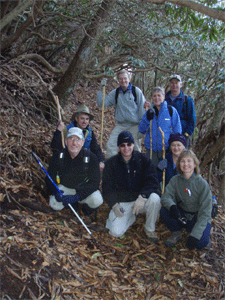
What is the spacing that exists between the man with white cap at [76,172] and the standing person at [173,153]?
128 centimetres

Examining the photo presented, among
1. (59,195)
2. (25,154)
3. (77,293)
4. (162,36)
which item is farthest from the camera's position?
(162,36)

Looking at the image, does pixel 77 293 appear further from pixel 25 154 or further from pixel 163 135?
pixel 163 135

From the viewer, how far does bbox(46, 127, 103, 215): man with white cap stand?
4.51 m

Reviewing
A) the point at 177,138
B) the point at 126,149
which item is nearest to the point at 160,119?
the point at 177,138

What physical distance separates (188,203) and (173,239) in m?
0.61

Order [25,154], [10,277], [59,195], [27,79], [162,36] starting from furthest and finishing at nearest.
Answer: [162,36]
[27,79]
[25,154]
[59,195]
[10,277]

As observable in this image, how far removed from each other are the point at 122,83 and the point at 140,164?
1863 millimetres

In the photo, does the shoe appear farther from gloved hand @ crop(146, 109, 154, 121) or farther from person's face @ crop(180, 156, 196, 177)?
gloved hand @ crop(146, 109, 154, 121)

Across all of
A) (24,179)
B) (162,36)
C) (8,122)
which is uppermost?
(162,36)

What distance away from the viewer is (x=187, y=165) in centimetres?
428

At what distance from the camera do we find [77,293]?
3.14 metres

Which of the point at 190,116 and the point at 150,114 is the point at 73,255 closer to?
the point at 150,114

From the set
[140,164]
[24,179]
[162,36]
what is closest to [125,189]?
[140,164]

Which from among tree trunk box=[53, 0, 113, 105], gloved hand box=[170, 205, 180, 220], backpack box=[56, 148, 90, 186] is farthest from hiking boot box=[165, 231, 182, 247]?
tree trunk box=[53, 0, 113, 105]
